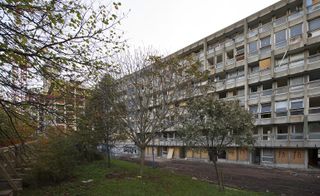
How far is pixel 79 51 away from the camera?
22.1 feet

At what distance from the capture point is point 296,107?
31.9 metres

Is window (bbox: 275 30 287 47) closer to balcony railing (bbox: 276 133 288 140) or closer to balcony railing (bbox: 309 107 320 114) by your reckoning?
balcony railing (bbox: 309 107 320 114)

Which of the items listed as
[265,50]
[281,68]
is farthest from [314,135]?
[265,50]

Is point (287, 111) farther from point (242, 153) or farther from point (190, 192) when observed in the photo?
point (190, 192)

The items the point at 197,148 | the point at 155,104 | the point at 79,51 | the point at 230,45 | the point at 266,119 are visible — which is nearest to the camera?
the point at 79,51

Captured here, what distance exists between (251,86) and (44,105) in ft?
113

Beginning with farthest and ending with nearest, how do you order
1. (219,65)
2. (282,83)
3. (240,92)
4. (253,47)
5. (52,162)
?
(219,65) → (240,92) → (253,47) → (282,83) → (52,162)

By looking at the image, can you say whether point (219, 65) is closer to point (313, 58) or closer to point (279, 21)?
point (279, 21)

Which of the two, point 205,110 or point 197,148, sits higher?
point 205,110

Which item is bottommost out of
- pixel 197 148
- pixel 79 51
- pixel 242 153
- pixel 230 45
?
pixel 242 153

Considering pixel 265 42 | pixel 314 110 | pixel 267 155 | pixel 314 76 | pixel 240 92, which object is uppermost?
pixel 265 42

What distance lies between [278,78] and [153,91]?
19.7 meters

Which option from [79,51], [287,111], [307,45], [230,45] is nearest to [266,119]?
[287,111]

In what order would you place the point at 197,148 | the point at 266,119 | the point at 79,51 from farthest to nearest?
the point at 266,119 → the point at 197,148 → the point at 79,51
